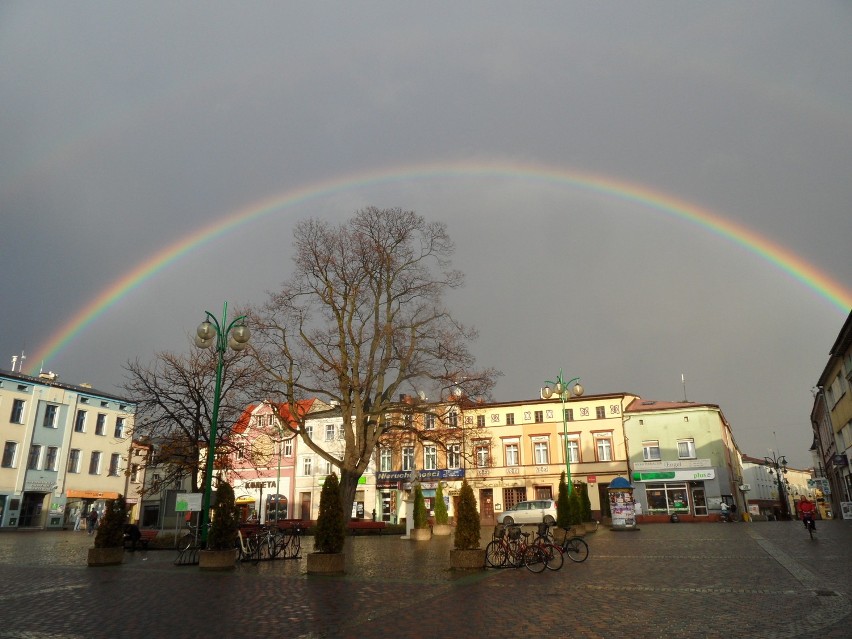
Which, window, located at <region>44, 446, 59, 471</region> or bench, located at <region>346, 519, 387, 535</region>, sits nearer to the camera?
bench, located at <region>346, 519, 387, 535</region>

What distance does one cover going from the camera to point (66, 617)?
10320 millimetres

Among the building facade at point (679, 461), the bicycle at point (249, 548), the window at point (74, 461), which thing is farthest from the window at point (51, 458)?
the building facade at point (679, 461)

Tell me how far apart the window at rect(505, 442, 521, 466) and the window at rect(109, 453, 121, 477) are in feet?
122

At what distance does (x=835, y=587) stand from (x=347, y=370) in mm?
21816

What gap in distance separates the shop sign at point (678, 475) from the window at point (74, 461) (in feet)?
163

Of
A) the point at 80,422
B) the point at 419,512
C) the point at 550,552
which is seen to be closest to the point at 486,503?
the point at 419,512

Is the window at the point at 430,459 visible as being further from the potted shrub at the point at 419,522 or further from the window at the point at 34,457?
the window at the point at 34,457

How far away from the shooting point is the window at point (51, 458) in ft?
175

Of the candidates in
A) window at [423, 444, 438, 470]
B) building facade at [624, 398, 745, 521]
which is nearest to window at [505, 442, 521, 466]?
window at [423, 444, 438, 470]

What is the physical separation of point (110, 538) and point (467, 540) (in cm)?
1101

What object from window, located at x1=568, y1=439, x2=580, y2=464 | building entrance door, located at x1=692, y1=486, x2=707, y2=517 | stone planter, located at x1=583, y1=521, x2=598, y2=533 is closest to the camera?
stone planter, located at x1=583, y1=521, x2=598, y2=533

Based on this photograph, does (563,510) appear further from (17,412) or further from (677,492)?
(17,412)

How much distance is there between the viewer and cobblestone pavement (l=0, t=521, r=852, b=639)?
8.96 metres

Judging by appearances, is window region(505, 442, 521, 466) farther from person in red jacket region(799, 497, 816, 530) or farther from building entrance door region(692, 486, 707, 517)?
person in red jacket region(799, 497, 816, 530)
